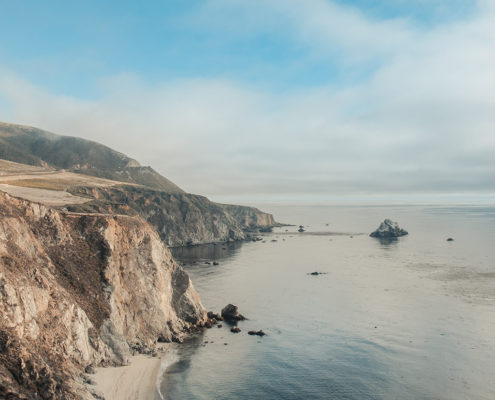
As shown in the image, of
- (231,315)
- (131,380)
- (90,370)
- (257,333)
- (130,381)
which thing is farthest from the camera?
(231,315)

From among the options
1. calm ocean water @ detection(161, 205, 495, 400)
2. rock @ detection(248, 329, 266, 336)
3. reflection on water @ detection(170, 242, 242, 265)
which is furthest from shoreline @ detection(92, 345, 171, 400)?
reflection on water @ detection(170, 242, 242, 265)

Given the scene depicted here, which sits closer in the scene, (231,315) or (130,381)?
(130,381)

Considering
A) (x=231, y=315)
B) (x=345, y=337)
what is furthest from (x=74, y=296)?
(x=345, y=337)

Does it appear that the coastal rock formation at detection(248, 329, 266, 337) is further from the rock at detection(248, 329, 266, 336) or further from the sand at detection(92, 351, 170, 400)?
the sand at detection(92, 351, 170, 400)

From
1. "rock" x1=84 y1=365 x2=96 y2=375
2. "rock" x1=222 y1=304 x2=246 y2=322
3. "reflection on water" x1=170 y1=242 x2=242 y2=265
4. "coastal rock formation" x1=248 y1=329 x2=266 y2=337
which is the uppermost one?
"reflection on water" x1=170 y1=242 x2=242 y2=265

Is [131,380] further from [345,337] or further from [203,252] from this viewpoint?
[203,252]

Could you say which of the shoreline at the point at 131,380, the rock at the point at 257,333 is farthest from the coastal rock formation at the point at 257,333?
the shoreline at the point at 131,380

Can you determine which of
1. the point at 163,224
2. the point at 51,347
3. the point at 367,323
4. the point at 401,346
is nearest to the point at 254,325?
the point at 367,323
